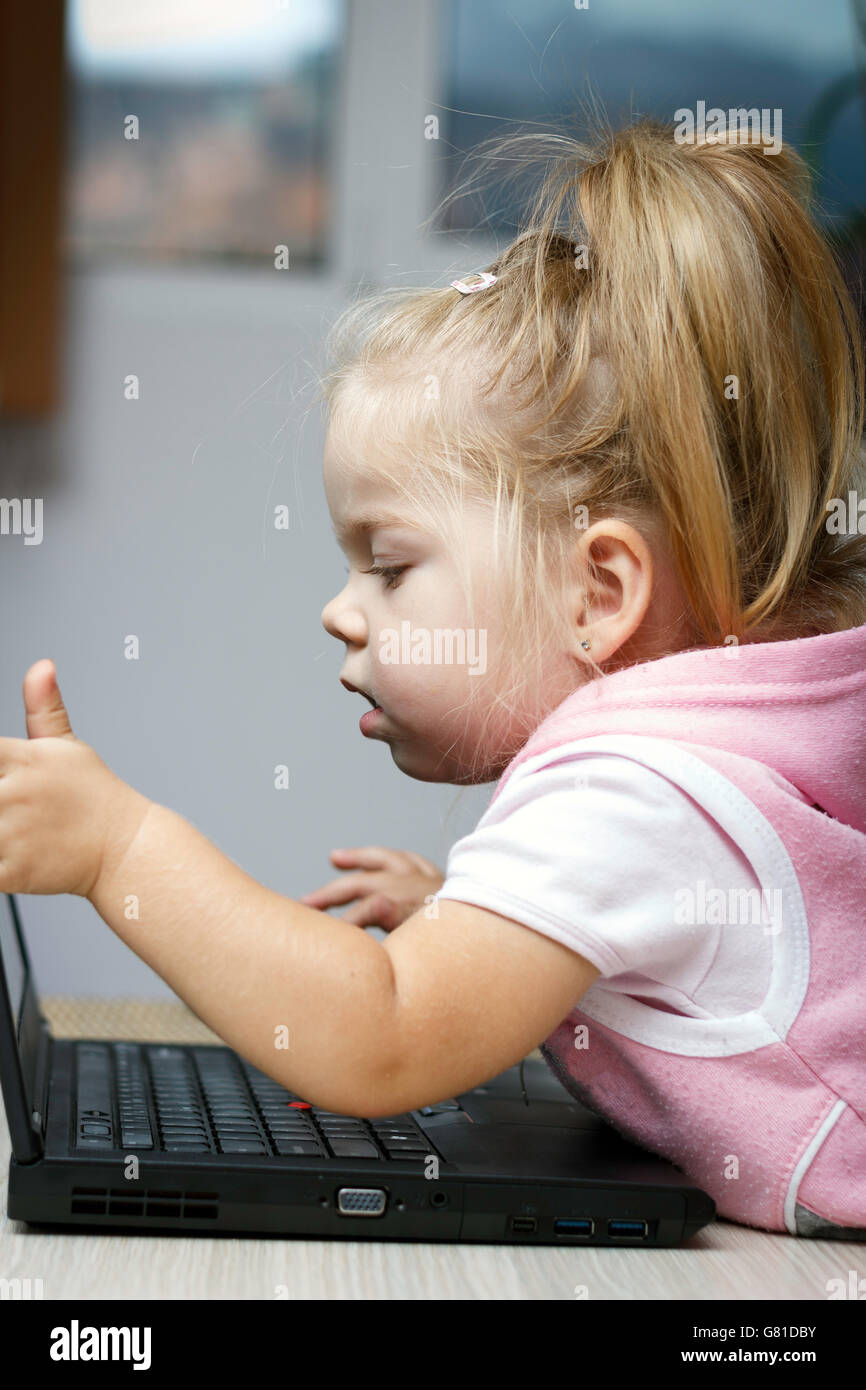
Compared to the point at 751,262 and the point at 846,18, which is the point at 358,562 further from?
the point at 846,18

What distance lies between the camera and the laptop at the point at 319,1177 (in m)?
0.52

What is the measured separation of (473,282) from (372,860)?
410 millimetres

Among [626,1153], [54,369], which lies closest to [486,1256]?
[626,1153]

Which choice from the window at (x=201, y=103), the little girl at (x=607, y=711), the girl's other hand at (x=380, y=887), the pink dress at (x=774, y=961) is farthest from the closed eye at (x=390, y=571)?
the window at (x=201, y=103)

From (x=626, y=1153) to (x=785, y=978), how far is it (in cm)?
Answer: 11

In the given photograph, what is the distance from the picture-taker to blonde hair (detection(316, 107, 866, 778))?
0.69 meters

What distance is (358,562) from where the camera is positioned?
0.75m

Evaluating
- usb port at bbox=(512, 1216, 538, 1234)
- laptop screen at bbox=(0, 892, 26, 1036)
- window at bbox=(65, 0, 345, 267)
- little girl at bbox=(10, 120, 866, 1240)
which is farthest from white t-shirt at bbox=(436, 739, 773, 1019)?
window at bbox=(65, 0, 345, 267)

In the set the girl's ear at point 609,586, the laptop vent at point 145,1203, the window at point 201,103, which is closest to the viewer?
the laptop vent at point 145,1203

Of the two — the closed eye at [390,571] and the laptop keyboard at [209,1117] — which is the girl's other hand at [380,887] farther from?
the closed eye at [390,571]

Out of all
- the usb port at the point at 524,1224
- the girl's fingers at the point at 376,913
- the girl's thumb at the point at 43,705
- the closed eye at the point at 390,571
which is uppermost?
the closed eye at the point at 390,571

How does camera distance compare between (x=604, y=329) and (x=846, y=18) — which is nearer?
(x=604, y=329)

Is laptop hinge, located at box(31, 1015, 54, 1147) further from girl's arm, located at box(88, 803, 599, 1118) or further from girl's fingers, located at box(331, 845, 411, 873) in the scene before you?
girl's fingers, located at box(331, 845, 411, 873)

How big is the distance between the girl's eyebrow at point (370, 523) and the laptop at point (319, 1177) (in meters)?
0.30
